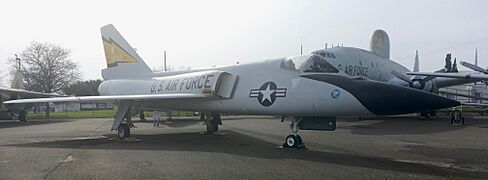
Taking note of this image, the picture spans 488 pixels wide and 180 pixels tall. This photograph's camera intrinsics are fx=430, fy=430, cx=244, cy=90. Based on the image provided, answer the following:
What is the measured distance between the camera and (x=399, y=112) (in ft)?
27.9

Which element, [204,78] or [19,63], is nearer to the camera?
[204,78]

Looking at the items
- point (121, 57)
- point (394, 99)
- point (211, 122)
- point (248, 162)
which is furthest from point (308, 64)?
point (121, 57)

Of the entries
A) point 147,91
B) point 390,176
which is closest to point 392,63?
point 147,91

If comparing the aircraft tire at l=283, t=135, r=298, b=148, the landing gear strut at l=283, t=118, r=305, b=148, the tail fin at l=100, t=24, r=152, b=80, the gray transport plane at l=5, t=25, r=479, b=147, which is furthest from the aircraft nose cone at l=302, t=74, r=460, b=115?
the tail fin at l=100, t=24, r=152, b=80

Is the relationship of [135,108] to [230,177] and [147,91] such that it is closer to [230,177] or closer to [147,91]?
[147,91]

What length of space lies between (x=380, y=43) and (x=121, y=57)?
2335 cm

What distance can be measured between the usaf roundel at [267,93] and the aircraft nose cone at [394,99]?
201 centimetres

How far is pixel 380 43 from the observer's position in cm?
3475

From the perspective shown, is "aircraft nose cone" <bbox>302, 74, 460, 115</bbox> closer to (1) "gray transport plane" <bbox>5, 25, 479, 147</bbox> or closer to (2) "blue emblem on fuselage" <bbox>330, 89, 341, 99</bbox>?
(1) "gray transport plane" <bbox>5, 25, 479, 147</bbox>

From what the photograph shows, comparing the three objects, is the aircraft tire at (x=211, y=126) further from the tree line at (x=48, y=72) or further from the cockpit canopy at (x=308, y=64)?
the tree line at (x=48, y=72)

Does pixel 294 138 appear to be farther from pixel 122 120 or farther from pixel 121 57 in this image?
pixel 121 57

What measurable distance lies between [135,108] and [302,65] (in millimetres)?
7349

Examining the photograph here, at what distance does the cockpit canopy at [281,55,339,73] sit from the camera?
32.6ft

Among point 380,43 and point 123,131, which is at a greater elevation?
point 380,43
